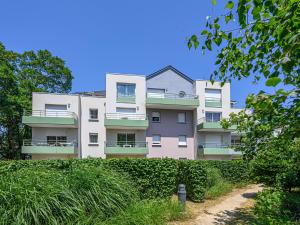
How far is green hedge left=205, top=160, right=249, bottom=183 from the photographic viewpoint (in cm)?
1691

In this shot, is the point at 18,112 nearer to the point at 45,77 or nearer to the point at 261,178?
the point at 45,77

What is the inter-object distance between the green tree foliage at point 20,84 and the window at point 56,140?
6.33m

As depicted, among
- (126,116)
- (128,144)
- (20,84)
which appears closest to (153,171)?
(128,144)

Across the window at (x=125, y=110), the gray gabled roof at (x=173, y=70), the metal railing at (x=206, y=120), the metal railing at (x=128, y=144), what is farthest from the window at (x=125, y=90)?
the metal railing at (x=206, y=120)

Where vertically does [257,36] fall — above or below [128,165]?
above

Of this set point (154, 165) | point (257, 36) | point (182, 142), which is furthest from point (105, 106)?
point (257, 36)

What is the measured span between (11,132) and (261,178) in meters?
31.7

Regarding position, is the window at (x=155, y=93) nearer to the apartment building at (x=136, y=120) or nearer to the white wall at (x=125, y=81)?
the apartment building at (x=136, y=120)

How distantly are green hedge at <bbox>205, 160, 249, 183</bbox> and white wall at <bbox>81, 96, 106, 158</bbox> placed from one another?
13412mm

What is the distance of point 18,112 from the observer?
30.1 meters

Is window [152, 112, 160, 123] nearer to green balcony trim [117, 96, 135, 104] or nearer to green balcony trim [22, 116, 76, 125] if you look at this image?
green balcony trim [117, 96, 135, 104]

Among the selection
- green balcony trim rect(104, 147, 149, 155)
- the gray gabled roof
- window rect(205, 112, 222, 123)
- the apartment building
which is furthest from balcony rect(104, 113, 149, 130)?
window rect(205, 112, 222, 123)

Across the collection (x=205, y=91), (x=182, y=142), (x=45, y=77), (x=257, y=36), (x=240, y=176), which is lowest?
(x=240, y=176)

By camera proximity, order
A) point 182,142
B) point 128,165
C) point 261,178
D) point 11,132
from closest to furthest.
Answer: point 128,165 < point 261,178 < point 182,142 < point 11,132
